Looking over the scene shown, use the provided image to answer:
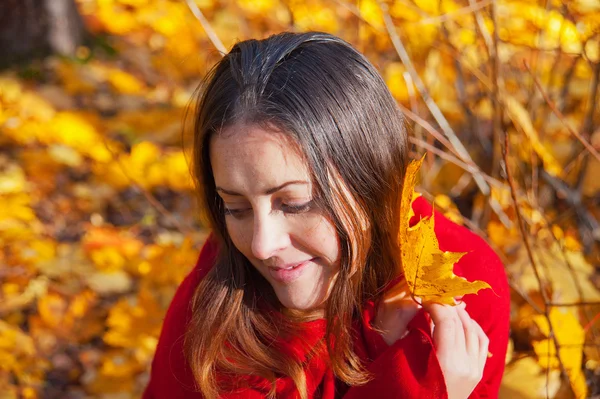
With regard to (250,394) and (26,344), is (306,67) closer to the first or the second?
(250,394)

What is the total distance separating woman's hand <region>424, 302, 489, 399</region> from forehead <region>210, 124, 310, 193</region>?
0.34 m

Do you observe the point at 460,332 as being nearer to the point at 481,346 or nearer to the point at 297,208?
the point at 481,346

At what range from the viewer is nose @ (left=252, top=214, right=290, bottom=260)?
1.15 metres

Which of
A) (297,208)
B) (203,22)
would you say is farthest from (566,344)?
(203,22)

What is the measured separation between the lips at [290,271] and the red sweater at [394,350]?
16 cm

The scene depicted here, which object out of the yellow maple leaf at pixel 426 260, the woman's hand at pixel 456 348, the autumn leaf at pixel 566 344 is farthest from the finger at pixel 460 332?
the autumn leaf at pixel 566 344

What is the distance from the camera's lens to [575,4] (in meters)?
2.03

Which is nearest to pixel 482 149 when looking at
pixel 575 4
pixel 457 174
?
pixel 457 174

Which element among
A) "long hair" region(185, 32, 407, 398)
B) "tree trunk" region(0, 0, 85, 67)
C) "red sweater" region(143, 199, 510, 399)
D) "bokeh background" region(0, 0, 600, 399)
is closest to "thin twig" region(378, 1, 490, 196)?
"bokeh background" region(0, 0, 600, 399)

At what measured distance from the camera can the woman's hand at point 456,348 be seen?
1.24m

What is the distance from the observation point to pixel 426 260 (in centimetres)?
110

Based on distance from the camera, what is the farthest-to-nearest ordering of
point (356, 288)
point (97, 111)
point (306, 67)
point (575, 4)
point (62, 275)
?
point (97, 111), point (62, 275), point (575, 4), point (356, 288), point (306, 67)

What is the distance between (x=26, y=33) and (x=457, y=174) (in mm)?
2139

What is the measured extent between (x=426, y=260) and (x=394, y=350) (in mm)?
230
